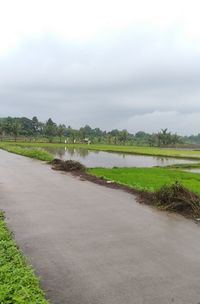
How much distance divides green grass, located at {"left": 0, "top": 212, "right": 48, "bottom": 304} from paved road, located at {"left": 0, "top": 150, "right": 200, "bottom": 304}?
0.23 metres

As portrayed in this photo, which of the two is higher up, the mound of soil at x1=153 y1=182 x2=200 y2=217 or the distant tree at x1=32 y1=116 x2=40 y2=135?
the distant tree at x1=32 y1=116 x2=40 y2=135

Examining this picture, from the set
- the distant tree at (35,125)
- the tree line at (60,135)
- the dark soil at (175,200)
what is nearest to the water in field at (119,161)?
the dark soil at (175,200)

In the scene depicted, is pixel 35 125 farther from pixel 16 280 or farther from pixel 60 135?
pixel 16 280

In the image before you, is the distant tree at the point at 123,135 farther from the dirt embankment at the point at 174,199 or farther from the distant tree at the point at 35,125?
the dirt embankment at the point at 174,199

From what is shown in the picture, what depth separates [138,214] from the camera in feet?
34.1

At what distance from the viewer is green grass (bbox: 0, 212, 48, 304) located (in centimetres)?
468

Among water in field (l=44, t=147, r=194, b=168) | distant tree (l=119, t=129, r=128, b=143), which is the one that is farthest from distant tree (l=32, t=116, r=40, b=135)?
water in field (l=44, t=147, r=194, b=168)

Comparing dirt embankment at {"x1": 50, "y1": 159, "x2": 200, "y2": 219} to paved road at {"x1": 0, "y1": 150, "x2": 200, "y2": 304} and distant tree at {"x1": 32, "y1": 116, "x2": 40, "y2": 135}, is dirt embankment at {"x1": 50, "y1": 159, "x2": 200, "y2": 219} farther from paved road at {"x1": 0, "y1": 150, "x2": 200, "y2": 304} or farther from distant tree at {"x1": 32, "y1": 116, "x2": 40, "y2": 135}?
distant tree at {"x1": 32, "y1": 116, "x2": 40, "y2": 135}

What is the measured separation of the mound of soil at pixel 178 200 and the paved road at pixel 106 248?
27.2 inches

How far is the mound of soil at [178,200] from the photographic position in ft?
35.6

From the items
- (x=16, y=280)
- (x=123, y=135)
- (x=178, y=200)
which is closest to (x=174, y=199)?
(x=178, y=200)

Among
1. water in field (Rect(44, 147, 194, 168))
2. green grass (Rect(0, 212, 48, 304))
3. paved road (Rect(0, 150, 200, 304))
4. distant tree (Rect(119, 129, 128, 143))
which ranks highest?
distant tree (Rect(119, 129, 128, 143))

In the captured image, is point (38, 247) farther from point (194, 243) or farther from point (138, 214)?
point (138, 214)

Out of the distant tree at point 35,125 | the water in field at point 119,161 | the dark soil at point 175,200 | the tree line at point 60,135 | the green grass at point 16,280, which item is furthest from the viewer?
the distant tree at point 35,125
